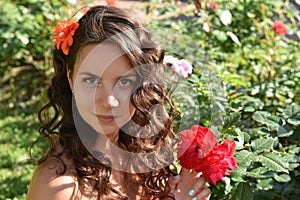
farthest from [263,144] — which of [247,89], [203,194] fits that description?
[247,89]

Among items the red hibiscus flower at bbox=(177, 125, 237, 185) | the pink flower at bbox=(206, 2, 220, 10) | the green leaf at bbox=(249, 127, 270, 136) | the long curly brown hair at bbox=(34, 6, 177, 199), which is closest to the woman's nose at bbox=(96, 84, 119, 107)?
the long curly brown hair at bbox=(34, 6, 177, 199)

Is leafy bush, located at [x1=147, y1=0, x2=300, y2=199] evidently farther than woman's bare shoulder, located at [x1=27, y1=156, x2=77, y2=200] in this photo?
Yes

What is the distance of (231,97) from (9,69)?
2.96 m

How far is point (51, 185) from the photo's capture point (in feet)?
5.57

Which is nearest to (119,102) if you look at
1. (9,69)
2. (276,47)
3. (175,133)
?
(175,133)

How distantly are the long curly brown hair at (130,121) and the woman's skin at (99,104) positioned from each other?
26mm

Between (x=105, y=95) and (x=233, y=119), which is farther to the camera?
(x=233, y=119)

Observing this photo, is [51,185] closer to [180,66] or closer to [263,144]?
[263,144]

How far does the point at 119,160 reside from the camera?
1936mm

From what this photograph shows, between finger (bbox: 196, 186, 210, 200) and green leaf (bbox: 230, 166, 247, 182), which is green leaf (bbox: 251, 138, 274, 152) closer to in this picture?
green leaf (bbox: 230, 166, 247, 182)

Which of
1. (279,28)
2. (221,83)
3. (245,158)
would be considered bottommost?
(279,28)

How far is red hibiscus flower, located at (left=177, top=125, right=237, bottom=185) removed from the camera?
1653 millimetres

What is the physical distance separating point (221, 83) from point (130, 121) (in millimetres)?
649

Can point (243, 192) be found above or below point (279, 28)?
above
